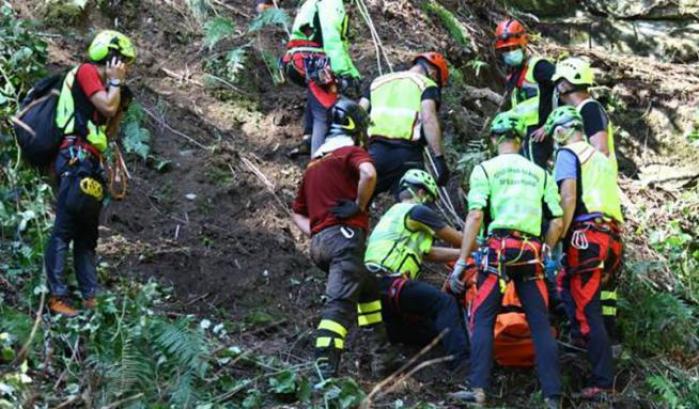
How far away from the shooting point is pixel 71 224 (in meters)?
7.51

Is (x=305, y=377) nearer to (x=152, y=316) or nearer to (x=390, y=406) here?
(x=390, y=406)

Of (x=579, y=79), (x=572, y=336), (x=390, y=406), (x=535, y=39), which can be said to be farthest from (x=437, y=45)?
(x=390, y=406)

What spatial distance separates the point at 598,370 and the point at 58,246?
13.8ft

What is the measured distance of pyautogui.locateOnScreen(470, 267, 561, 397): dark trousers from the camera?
23.6 ft

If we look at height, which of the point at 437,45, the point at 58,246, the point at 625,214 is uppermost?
the point at 437,45

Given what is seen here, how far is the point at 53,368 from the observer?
6758mm

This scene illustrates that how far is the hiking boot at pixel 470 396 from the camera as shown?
23.6ft

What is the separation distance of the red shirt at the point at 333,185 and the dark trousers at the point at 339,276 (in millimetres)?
88

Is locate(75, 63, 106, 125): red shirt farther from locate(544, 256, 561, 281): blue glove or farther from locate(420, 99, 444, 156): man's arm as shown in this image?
locate(544, 256, 561, 281): blue glove

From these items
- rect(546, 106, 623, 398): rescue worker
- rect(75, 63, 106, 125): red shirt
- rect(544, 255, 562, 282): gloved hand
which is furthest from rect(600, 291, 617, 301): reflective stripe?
rect(75, 63, 106, 125): red shirt

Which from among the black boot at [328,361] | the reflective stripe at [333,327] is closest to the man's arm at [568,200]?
the reflective stripe at [333,327]

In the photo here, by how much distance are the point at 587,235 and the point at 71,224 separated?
401 centimetres

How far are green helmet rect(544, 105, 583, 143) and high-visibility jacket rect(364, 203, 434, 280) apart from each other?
52.4 inches

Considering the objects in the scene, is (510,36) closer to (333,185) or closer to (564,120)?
(564,120)
